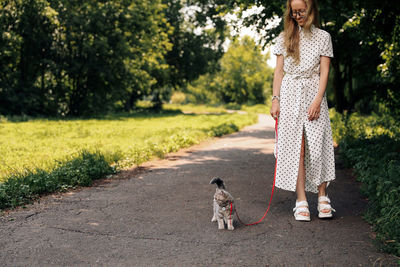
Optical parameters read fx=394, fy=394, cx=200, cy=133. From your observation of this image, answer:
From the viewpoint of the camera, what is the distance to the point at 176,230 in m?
3.96

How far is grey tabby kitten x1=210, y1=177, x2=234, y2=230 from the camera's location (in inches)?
152

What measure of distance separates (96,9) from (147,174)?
16927mm

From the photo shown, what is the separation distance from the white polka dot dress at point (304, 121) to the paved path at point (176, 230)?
0.53 m

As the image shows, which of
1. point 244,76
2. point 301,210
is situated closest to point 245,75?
point 244,76

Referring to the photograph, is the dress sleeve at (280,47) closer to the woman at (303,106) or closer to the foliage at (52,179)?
the woman at (303,106)

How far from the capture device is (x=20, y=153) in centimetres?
854

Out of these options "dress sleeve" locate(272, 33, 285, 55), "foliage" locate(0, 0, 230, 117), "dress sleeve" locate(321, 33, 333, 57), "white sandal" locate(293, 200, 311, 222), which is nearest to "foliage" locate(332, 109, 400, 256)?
"white sandal" locate(293, 200, 311, 222)

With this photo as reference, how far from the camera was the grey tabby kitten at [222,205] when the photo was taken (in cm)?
387

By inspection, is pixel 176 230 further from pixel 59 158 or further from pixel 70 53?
pixel 70 53

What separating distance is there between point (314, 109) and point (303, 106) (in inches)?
5.2

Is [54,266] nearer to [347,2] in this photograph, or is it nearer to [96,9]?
[347,2]

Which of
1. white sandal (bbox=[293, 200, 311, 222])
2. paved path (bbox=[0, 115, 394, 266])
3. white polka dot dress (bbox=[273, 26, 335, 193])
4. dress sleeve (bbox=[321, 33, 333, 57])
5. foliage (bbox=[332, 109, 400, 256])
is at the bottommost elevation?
paved path (bbox=[0, 115, 394, 266])

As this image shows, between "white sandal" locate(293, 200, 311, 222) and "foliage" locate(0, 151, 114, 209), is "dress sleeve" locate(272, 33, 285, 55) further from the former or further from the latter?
"foliage" locate(0, 151, 114, 209)

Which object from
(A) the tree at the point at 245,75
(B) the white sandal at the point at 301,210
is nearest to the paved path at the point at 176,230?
(B) the white sandal at the point at 301,210
